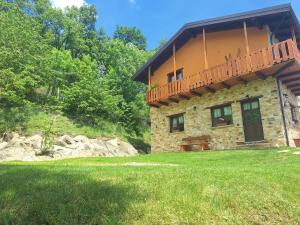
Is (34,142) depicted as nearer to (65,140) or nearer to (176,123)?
(65,140)

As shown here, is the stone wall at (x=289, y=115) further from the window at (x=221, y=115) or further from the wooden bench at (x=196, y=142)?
the wooden bench at (x=196, y=142)

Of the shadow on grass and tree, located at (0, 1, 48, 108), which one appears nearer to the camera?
the shadow on grass

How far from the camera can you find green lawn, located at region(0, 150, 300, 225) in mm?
3801

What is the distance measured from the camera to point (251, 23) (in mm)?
14555

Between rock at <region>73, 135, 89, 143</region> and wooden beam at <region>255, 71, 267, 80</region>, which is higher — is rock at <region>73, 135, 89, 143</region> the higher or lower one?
the lower one

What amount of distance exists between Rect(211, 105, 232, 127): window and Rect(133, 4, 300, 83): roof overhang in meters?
4.56

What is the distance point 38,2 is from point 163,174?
109 ft

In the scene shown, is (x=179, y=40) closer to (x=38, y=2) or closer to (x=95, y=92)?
(x=95, y=92)

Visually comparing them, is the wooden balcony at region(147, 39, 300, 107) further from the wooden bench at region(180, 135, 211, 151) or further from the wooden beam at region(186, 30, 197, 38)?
the wooden beam at region(186, 30, 197, 38)

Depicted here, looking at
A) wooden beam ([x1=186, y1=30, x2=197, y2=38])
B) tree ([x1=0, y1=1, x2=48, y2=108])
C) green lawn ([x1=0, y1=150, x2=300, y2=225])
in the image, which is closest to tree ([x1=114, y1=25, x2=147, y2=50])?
tree ([x1=0, y1=1, x2=48, y2=108])

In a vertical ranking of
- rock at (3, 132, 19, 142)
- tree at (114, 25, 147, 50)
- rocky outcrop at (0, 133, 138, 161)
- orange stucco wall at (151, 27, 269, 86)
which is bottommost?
rocky outcrop at (0, 133, 138, 161)

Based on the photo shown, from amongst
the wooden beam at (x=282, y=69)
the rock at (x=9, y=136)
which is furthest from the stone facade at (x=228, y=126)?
the rock at (x=9, y=136)

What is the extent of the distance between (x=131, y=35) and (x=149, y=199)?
4114 cm

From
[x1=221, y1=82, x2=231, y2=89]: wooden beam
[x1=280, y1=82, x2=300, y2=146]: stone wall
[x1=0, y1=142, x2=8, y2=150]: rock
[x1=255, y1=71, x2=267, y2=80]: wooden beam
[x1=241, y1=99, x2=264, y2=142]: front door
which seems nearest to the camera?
[x1=255, y1=71, x2=267, y2=80]: wooden beam
